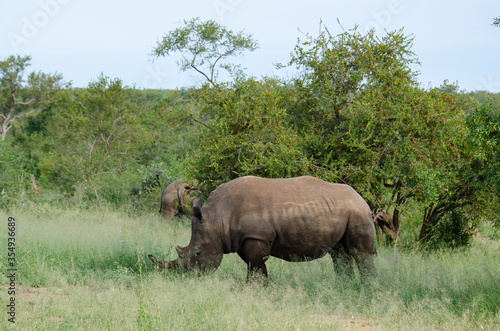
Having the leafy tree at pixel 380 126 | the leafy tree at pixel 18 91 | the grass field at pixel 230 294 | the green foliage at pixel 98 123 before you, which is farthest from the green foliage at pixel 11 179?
the leafy tree at pixel 18 91

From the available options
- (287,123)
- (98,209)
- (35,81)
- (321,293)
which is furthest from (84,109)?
(35,81)

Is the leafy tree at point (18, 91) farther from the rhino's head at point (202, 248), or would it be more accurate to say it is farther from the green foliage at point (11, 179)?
the rhino's head at point (202, 248)

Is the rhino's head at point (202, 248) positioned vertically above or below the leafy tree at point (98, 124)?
below

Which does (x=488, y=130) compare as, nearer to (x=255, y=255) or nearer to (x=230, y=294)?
(x=255, y=255)

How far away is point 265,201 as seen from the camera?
24.9 feet

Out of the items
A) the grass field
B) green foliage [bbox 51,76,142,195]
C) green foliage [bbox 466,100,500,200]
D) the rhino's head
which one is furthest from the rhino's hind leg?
green foliage [bbox 51,76,142,195]

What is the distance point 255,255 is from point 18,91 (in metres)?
40.9

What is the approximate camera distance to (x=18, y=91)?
→ 140 ft

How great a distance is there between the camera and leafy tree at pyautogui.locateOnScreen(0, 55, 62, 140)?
41.9 meters

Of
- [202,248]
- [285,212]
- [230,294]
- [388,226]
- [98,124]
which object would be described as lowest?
[230,294]

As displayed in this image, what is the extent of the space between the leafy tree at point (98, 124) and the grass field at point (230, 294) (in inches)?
381

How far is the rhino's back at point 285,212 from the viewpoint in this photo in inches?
297

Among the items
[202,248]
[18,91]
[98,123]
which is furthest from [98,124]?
[18,91]

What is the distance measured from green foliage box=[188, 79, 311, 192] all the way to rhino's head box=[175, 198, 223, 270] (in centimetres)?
281
